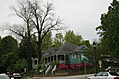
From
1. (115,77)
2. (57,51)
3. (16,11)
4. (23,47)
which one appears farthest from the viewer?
(23,47)

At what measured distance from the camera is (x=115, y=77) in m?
18.0

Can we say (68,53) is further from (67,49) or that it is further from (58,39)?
(58,39)

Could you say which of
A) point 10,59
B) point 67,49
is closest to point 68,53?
point 67,49

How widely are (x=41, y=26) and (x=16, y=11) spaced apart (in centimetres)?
745

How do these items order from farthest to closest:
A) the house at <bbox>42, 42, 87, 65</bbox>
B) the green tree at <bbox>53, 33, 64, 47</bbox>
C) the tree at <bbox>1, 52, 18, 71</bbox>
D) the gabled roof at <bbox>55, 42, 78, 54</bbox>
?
the green tree at <bbox>53, 33, 64, 47</bbox>
the tree at <bbox>1, 52, 18, 71</bbox>
the gabled roof at <bbox>55, 42, 78, 54</bbox>
the house at <bbox>42, 42, 87, 65</bbox>

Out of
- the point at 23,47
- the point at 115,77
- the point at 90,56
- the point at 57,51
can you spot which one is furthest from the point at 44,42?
the point at 115,77

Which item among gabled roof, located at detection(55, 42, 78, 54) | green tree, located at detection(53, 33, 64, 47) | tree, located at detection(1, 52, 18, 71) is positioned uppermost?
green tree, located at detection(53, 33, 64, 47)

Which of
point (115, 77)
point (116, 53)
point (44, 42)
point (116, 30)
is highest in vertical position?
point (44, 42)

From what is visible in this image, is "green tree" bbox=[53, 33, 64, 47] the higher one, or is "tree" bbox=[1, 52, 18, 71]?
"green tree" bbox=[53, 33, 64, 47]

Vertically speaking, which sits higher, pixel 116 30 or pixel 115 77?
pixel 116 30

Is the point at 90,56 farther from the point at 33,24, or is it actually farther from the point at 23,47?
the point at 23,47

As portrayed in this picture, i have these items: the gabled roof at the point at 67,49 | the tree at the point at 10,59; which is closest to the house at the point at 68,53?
the gabled roof at the point at 67,49

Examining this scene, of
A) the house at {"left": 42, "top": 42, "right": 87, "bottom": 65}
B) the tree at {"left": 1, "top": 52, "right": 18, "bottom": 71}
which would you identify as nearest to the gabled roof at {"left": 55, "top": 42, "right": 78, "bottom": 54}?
the house at {"left": 42, "top": 42, "right": 87, "bottom": 65}

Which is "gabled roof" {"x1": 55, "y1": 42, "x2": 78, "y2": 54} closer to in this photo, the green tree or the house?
the house
